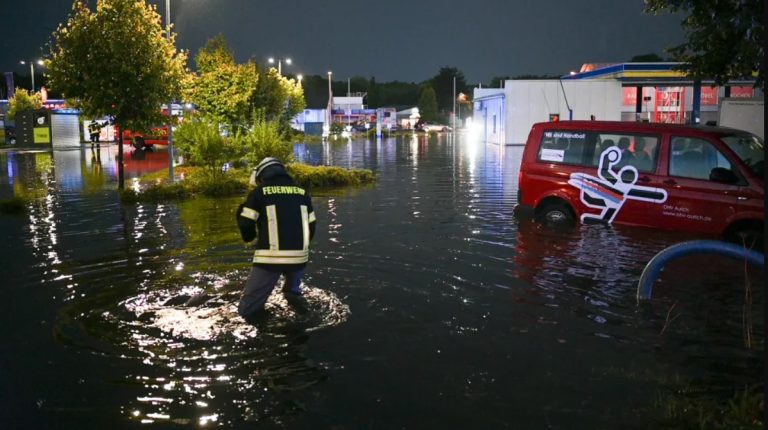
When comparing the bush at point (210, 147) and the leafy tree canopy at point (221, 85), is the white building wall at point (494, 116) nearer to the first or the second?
the leafy tree canopy at point (221, 85)

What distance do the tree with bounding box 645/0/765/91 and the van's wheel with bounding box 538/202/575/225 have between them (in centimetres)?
307

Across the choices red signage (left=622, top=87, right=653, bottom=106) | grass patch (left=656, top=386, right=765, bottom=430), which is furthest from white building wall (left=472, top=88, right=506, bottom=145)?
grass patch (left=656, top=386, right=765, bottom=430)

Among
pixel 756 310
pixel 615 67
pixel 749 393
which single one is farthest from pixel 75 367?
pixel 615 67

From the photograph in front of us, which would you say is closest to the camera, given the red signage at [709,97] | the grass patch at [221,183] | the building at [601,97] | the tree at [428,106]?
the grass patch at [221,183]

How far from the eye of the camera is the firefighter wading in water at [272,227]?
22.8 feet

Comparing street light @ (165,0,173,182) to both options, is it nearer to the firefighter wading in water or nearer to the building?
the firefighter wading in water

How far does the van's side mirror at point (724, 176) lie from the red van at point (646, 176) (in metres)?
0.01

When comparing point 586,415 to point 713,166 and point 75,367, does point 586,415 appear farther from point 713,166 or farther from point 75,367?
point 713,166

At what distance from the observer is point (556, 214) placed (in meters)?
13.1

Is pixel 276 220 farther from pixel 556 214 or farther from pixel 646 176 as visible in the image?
pixel 556 214

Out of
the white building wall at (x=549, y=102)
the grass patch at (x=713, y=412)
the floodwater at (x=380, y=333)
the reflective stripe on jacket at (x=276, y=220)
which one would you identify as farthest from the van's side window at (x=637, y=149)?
the white building wall at (x=549, y=102)

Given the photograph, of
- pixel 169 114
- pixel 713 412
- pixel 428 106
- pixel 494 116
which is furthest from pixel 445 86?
pixel 713 412

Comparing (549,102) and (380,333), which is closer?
(380,333)

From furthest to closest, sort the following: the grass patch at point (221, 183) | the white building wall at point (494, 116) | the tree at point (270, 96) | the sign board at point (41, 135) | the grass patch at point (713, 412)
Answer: the sign board at point (41, 135) → the white building wall at point (494, 116) → the tree at point (270, 96) → the grass patch at point (221, 183) → the grass patch at point (713, 412)
